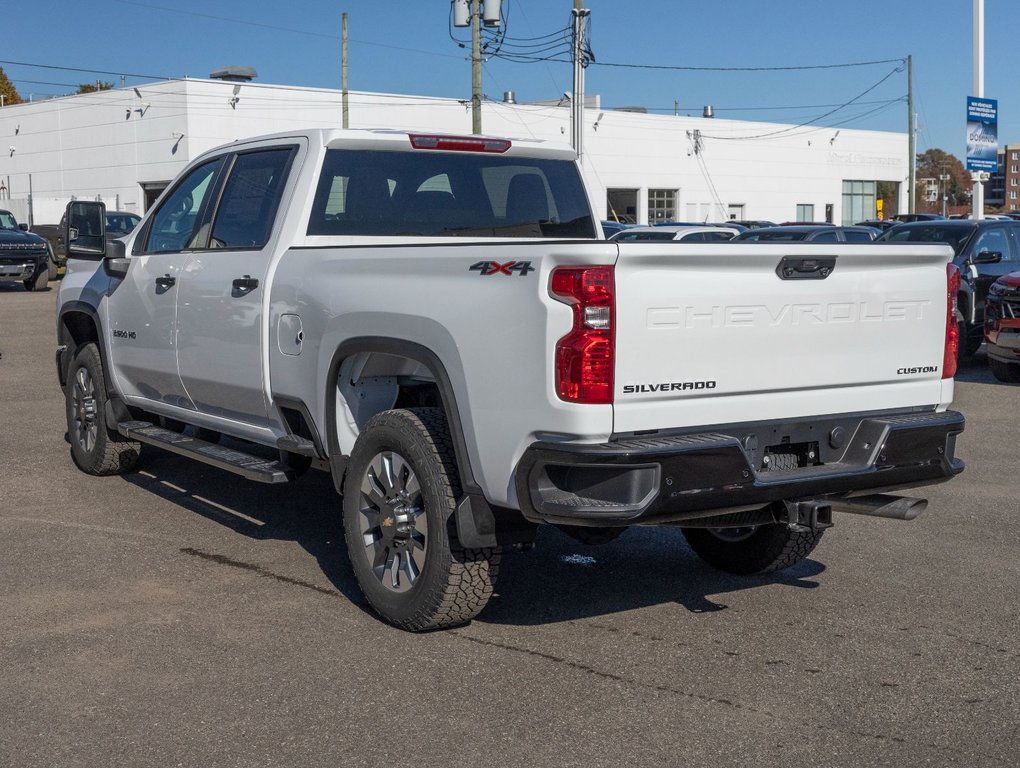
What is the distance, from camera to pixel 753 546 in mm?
6191

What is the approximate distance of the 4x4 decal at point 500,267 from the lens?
4540mm

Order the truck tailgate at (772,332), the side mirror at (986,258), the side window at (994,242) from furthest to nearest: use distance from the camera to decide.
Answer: the side window at (994,242) < the side mirror at (986,258) < the truck tailgate at (772,332)

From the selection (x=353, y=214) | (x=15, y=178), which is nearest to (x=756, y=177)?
(x=15, y=178)

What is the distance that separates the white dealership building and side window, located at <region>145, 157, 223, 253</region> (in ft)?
105

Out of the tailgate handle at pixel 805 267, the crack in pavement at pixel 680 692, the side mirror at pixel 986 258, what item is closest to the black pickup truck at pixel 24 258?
the side mirror at pixel 986 258

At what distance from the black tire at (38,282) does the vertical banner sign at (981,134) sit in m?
21.7

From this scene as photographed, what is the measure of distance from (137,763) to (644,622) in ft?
7.61

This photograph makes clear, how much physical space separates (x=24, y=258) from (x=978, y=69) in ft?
72.7

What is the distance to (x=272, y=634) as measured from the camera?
530 cm

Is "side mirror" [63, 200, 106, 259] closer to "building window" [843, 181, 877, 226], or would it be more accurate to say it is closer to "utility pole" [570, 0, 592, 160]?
"utility pole" [570, 0, 592, 160]

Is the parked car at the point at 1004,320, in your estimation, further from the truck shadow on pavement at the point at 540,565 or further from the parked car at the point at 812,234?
the truck shadow on pavement at the point at 540,565

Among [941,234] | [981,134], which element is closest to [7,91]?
[981,134]

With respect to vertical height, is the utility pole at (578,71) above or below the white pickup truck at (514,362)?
above

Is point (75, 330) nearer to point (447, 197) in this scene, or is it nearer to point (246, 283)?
point (246, 283)
